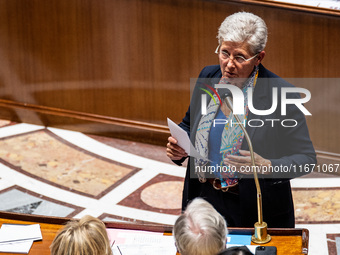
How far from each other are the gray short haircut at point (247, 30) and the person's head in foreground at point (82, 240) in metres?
1.14

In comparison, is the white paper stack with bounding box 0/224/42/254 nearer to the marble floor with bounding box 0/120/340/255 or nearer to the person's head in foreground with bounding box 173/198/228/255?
the person's head in foreground with bounding box 173/198/228/255

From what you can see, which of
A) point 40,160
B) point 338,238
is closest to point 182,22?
point 40,160

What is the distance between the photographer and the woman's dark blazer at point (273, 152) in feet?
9.71

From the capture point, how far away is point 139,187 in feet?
17.9

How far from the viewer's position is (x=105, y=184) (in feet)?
18.1

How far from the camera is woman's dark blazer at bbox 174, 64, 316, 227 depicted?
9.71 ft

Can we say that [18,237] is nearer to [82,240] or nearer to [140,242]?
[140,242]

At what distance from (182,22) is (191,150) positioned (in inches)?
118

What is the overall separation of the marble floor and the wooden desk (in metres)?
1.48

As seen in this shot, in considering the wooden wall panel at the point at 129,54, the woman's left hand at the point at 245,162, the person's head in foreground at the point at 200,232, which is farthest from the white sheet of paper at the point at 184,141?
the wooden wall panel at the point at 129,54

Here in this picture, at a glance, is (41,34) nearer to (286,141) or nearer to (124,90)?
(124,90)

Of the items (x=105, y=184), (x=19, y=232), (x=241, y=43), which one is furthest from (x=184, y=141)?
(x=105, y=184)

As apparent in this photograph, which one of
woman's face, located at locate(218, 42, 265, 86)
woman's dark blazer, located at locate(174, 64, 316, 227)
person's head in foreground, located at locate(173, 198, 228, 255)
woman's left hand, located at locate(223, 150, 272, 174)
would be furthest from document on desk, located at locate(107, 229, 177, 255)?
woman's face, located at locate(218, 42, 265, 86)

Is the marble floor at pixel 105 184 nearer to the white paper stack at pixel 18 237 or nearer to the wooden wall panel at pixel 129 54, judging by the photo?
the wooden wall panel at pixel 129 54
